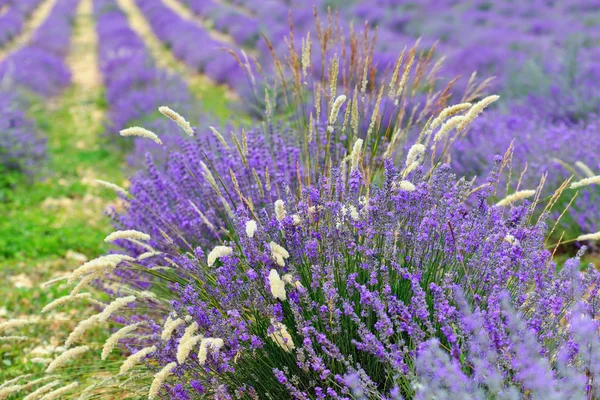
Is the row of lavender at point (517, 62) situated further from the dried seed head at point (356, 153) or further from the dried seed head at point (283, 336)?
the dried seed head at point (283, 336)

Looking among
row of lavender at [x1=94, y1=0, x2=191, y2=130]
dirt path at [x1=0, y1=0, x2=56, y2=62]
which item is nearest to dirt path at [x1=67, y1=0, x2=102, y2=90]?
row of lavender at [x1=94, y1=0, x2=191, y2=130]

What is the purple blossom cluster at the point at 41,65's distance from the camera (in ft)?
30.3

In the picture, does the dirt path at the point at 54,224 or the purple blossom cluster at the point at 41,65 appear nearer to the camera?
the dirt path at the point at 54,224

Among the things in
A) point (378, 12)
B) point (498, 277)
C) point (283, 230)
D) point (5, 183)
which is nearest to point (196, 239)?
point (283, 230)

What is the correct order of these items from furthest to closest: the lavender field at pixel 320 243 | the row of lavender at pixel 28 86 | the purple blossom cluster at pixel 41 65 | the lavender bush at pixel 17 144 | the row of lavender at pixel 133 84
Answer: the purple blossom cluster at pixel 41 65
the row of lavender at pixel 133 84
the row of lavender at pixel 28 86
the lavender bush at pixel 17 144
the lavender field at pixel 320 243

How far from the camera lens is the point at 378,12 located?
13758 millimetres

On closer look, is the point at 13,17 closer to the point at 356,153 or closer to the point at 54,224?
the point at 54,224

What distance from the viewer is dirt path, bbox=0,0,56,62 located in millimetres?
14109

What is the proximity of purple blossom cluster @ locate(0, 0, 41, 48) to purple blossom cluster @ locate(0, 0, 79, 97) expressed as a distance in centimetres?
87

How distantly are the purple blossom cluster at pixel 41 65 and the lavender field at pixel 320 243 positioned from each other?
171 centimetres

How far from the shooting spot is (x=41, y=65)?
1059 centimetres

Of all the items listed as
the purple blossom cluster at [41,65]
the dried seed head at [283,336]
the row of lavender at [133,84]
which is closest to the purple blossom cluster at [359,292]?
the dried seed head at [283,336]

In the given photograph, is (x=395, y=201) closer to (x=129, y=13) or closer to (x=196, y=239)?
(x=196, y=239)

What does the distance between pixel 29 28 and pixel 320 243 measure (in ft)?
60.1
